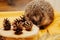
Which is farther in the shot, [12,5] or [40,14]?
[12,5]

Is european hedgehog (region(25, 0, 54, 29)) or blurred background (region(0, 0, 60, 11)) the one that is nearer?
european hedgehog (region(25, 0, 54, 29))

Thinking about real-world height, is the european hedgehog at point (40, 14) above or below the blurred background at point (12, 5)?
below

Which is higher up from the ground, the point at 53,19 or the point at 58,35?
the point at 53,19

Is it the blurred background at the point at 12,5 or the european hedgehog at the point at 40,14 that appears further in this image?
the blurred background at the point at 12,5

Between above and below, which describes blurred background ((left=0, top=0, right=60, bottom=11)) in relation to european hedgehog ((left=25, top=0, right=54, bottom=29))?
above

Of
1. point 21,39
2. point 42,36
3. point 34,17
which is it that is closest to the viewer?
point 21,39

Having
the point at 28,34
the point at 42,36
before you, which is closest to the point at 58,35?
the point at 42,36

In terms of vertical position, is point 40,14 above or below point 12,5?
below

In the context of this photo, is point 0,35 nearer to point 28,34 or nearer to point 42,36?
point 28,34
